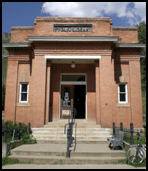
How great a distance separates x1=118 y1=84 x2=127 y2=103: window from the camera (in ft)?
44.3

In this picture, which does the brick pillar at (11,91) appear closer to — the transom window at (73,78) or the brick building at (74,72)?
the brick building at (74,72)

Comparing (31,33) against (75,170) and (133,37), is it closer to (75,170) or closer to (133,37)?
(133,37)

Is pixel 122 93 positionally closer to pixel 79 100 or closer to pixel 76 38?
pixel 79 100

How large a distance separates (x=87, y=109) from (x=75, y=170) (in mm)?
7311

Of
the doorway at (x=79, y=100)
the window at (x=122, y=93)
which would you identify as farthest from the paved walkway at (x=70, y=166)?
the doorway at (x=79, y=100)

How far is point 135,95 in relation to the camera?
43.4ft

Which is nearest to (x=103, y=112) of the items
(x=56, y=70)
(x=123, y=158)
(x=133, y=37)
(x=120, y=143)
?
(x=120, y=143)

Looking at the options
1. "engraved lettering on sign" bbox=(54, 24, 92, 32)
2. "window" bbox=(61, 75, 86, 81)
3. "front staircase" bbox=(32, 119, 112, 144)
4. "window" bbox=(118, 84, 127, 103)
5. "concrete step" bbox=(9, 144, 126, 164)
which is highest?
"engraved lettering on sign" bbox=(54, 24, 92, 32)

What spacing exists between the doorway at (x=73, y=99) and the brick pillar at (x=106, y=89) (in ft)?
9.00

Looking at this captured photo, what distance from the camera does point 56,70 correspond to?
46.5 ft

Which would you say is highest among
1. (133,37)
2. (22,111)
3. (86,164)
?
(133,37)

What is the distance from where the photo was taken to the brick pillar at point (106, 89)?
37.9 ft

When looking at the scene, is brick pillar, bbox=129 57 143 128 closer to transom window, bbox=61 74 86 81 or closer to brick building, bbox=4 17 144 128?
brick building, bbox=4 17 144 128

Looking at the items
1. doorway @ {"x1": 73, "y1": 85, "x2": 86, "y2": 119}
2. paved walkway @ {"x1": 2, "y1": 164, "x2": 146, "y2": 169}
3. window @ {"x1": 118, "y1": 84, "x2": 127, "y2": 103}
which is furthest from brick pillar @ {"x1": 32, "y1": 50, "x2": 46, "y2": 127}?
window @ {"x1": 118, "y1": 84, "x2": 127, "y2": 103}
